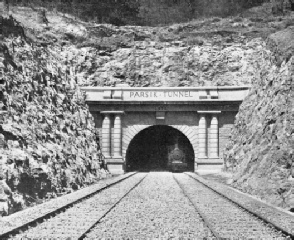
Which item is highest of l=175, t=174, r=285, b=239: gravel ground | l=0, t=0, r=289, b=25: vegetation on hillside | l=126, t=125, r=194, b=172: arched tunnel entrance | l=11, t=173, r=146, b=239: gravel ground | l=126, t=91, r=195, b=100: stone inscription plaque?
l=0, t=0, r=289, b=25: vegetation on hillside

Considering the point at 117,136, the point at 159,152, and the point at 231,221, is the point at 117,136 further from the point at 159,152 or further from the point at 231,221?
the point at 231,221

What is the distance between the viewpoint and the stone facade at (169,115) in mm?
26703

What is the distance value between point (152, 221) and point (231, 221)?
1628mm

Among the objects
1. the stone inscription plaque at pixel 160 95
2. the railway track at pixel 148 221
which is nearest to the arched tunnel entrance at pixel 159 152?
the stone inscription plaque at pixel 160 95

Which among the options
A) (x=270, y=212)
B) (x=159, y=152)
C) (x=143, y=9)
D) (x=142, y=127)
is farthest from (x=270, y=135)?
(x=143, y=9)

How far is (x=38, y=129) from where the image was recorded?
594 inches

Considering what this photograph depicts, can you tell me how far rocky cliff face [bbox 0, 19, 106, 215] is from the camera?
12.1 metres

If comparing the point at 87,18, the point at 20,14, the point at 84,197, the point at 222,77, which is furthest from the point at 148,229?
the point at 87,18

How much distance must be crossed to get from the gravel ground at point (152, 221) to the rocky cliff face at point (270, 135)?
2657 millimetres

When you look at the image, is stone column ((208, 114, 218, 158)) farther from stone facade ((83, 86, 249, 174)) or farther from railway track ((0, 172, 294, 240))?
railway track ((0, 172, 294, 240))

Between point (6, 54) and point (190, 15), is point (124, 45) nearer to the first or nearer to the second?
point (6, 54)

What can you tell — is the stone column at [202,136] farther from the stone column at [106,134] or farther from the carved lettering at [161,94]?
the stone column at [106,134]

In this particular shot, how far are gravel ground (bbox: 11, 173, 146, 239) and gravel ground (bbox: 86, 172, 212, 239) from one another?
0.77ft

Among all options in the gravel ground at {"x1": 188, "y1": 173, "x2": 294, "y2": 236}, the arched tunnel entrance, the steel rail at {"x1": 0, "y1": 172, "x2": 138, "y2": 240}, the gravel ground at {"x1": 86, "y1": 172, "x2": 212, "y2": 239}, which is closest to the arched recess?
the arched tunnel entrance
